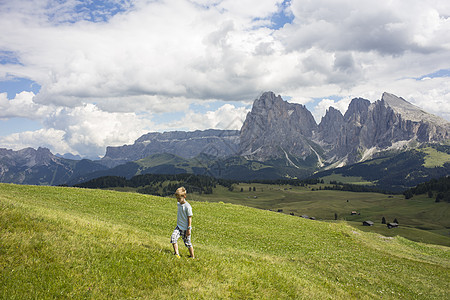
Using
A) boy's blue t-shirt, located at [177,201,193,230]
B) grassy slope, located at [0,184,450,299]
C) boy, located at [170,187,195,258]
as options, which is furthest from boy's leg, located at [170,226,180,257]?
grassy slope, located at [0,184,450,299]

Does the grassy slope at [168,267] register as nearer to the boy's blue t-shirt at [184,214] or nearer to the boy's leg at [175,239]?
the boy's leg at [175,239]

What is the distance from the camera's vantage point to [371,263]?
27.1m

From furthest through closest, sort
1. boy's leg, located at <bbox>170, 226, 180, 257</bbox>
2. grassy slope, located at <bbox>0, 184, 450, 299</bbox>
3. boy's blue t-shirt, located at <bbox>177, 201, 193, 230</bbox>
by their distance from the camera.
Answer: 1. boy's blue t-shirt, located at <bbox>177, 201, 193, 230</bbox>
2. boy's leg, located at <bbox>170, 226, 180, 257</bbox>
3. grassy slope, located at <bbox>0, 184, 450, 299</bbox>

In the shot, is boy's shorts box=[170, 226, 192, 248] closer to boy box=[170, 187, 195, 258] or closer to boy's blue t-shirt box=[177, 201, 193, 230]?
boy box=[170, 187, 195, 258]

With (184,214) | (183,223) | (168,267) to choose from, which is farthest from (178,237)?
(168,267)

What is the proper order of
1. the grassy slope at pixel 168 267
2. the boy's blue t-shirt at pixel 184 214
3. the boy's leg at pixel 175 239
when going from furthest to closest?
the boy's blue t-shirt at pixel 184 214 → the boy's leg at pixel 175 239 → the grassy slope at pixel 168 267

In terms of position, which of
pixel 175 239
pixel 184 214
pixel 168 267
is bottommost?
pixel 168 267

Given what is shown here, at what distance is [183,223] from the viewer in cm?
1611

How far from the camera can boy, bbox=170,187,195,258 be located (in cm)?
1569

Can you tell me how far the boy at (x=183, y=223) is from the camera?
15693mm

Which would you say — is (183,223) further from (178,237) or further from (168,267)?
(168,267)

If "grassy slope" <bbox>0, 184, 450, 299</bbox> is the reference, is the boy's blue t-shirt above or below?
above

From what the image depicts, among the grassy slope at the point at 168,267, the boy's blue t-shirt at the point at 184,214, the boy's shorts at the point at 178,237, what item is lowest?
the grassy slope at the point at 168,267

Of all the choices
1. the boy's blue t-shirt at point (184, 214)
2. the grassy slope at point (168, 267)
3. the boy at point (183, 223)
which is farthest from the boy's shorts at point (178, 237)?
the grassy slope at point (168, 267)
